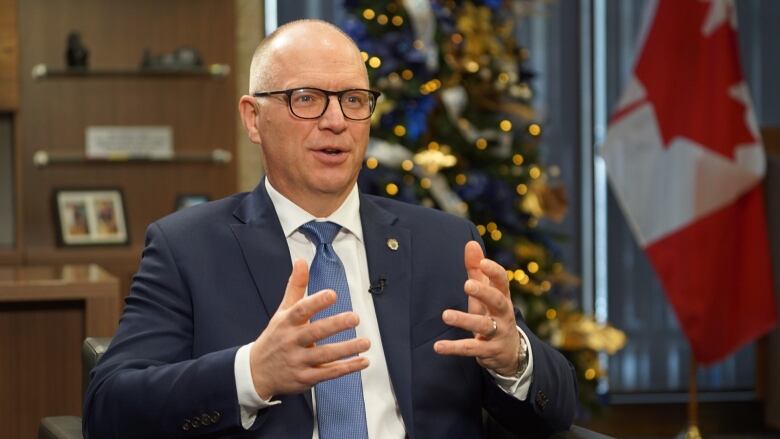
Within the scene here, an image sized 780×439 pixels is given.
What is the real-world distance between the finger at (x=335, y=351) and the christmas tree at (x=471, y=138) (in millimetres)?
2832

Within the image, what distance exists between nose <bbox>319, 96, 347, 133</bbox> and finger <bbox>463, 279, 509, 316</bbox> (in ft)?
1.43

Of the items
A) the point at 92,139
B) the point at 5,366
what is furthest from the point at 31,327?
the point at 92,139

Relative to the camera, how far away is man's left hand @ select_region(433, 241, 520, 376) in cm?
188

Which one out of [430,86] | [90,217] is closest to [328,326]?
[430,86]

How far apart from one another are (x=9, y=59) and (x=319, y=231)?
290 cm

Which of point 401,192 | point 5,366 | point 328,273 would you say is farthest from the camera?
point 401,192

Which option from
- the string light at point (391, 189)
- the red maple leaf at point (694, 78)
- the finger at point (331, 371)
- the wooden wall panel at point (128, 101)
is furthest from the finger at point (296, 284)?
the red maple leaf at point (694, 78)

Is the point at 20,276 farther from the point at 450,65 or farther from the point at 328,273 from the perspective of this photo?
the point at 450,65

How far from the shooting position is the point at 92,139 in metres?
5.12

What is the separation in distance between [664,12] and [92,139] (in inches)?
96.4

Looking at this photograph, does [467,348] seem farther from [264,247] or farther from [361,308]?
[264,247]

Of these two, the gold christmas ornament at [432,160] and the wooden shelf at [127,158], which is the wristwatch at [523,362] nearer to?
the gold christmas ornament at [432,160]

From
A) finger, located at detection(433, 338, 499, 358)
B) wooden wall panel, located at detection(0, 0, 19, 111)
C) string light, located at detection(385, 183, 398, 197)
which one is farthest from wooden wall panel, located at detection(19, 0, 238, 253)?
finger, located at detection(433, 338, 499, 358)

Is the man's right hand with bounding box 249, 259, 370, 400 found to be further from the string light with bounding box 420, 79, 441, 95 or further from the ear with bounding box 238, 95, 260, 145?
the string light with bounding box 420, 79, 441, 95
